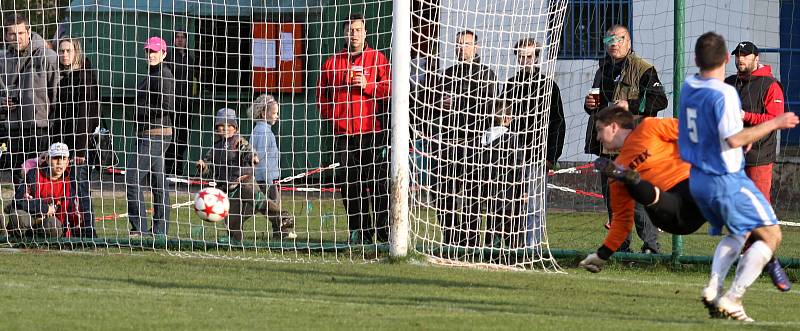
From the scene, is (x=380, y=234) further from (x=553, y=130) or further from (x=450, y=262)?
(x=553, y=130)

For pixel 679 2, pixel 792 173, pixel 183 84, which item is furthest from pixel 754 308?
pixel 792 173

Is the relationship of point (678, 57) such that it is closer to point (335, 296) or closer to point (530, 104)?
point (530, 104)

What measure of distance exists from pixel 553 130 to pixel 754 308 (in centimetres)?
422

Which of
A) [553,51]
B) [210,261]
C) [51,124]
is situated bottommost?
[210,261]

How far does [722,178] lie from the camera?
8023mm

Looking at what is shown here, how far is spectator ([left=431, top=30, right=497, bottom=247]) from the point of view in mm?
11828

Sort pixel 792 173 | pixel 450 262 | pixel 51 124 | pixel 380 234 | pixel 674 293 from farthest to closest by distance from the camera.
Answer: pixel 792 173 < pixel 51 124 < pixel 380 234 < pixel 450 262 < pixel 674 293

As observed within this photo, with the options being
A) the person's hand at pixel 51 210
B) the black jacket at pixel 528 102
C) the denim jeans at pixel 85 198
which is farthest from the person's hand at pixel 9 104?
the black jacket at pixel 528 102

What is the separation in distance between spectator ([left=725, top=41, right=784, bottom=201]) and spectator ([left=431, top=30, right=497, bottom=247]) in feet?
7.16

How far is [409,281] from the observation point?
33.6 ft

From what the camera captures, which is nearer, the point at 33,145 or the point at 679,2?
the point at 679,2

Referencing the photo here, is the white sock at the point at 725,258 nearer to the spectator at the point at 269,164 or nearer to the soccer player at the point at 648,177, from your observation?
the soccer player at the point at 648,177

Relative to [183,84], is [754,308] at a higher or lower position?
lower

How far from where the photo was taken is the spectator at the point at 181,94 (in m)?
13.6
